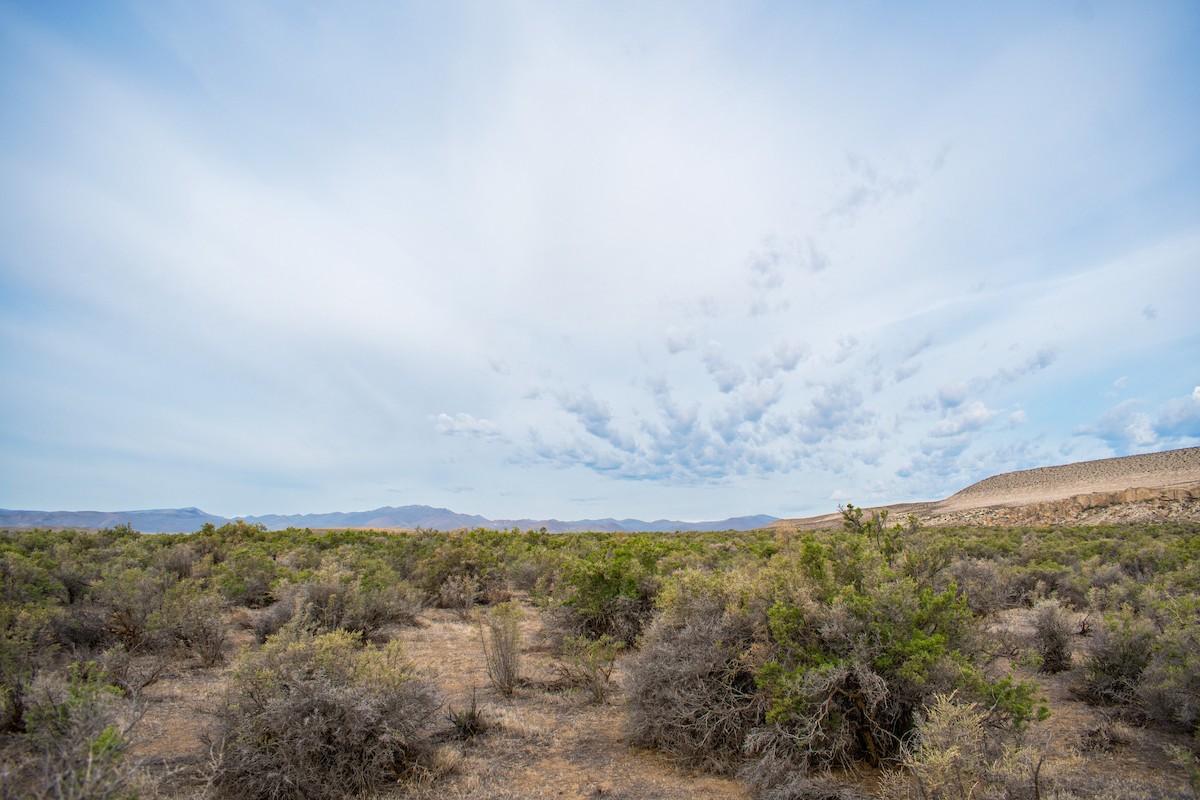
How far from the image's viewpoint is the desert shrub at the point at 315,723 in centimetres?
509

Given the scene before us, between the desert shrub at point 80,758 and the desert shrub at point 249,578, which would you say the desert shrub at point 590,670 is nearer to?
the desert shrub at point 80,758

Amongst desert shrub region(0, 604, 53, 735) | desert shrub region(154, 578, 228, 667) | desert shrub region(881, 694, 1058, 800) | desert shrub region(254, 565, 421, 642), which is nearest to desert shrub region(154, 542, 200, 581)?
desert shrub region(254, 565, 421, 642)

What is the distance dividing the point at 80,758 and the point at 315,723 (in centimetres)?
218

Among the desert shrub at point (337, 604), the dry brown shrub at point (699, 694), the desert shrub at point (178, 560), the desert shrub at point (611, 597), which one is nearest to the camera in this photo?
the dry brown shrub at point (699, 694)

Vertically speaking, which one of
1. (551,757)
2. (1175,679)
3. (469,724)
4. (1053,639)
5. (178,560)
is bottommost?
(551,757)

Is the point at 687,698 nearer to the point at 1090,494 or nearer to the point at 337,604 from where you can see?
the point at 337,604

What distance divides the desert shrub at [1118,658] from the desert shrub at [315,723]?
8.93 metres

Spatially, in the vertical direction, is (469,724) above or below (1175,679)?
below

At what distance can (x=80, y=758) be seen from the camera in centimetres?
328

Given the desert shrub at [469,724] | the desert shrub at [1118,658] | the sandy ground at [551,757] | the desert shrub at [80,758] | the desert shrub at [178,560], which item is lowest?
the sandy ground at [551,757]

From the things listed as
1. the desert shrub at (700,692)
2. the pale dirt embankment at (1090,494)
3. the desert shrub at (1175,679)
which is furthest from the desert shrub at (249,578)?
the desert shrub at (1175,679)

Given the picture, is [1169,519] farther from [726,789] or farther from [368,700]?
[368,700]

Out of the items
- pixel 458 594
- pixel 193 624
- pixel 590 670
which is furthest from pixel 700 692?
pixel 458 594

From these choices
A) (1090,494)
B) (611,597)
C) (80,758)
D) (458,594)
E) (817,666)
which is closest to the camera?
(80,758)
